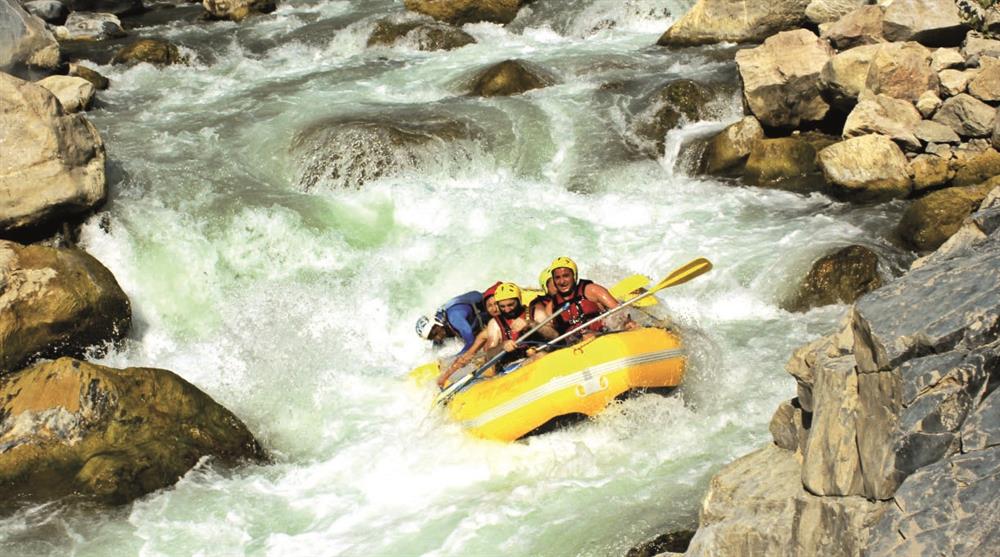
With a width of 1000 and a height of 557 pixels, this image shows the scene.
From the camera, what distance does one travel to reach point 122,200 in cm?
955

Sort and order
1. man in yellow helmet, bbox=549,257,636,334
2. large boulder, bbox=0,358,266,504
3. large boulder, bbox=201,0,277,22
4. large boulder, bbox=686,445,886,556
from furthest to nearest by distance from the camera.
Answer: large boulder, bbox=201,0,277,22, man in yellow helmet, bbox=549,257,636,334, large boulder, bbox=0,358,266,504, large boulder, bbox=686,445,886,556

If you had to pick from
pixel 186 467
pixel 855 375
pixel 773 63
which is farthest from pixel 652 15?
pixel 855 375

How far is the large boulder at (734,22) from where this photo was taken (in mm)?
13164

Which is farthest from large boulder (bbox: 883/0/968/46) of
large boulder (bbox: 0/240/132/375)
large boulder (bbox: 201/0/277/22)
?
large boulder (bbox: 201/0/277/22)

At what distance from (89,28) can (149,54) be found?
9.01ft

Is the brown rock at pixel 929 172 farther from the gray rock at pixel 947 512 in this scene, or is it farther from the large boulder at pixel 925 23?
the gray rock at pixel 947 512

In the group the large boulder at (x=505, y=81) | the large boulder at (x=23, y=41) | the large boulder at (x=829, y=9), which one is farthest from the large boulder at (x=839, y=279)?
the large boulder at (x=23, y=41)

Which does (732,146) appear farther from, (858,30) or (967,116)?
(967,116)

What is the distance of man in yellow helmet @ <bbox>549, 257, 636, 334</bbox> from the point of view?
6902 millimetres

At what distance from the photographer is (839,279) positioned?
8133 millimetres

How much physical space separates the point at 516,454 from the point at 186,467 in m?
2.28

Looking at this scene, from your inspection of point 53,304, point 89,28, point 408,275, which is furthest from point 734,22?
point 89,28

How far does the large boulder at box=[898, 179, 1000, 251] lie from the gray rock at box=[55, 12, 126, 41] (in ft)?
44.9

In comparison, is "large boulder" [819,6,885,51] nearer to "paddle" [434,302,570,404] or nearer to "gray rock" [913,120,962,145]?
"gray rock" [913,120,962,145]
